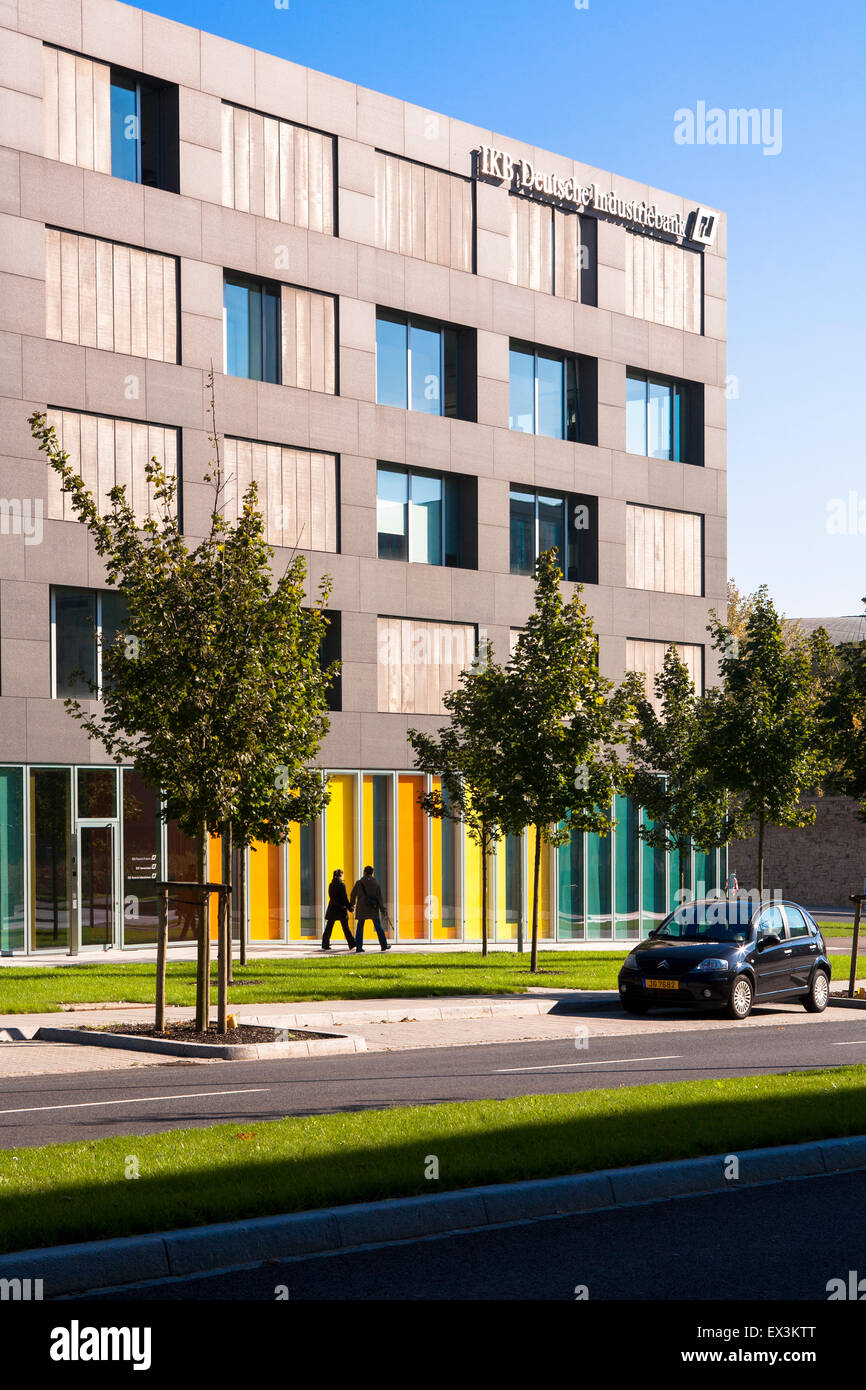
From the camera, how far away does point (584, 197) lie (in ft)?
129

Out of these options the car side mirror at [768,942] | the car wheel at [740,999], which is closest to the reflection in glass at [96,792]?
the car side mirror at [768,942]

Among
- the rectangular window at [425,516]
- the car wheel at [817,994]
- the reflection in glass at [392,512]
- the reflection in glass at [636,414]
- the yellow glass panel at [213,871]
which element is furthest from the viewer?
the reflection in glass at [636,414]

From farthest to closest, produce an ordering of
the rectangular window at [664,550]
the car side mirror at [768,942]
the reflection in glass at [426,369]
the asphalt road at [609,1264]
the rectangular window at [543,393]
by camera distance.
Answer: the rectangular window at [664,550]
the rectangular window at [543,393]
the reflection in glass at [426,369]
the car side mirror at [768,942]
the asphalt road at [609,1264]

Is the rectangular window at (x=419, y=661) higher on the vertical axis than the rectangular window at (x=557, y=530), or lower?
lower

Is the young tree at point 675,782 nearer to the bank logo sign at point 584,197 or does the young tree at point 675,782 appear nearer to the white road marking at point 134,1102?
the bank logo sign at point 584,197

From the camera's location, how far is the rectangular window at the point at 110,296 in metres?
29.5

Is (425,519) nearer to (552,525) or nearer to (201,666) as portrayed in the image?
(552,525)

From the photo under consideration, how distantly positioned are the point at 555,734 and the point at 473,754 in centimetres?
189

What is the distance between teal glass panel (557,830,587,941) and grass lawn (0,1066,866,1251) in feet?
85.3

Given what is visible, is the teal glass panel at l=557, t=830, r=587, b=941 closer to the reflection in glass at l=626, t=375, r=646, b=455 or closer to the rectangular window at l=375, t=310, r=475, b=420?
the reflection in glass at l=626, t=375, r=646, b=455

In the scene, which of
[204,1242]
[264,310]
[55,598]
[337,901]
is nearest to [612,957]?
[337,901]

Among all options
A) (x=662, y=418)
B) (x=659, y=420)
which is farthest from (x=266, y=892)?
(x=662, y=418)

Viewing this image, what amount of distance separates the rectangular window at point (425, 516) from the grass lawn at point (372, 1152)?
24.4 meters
